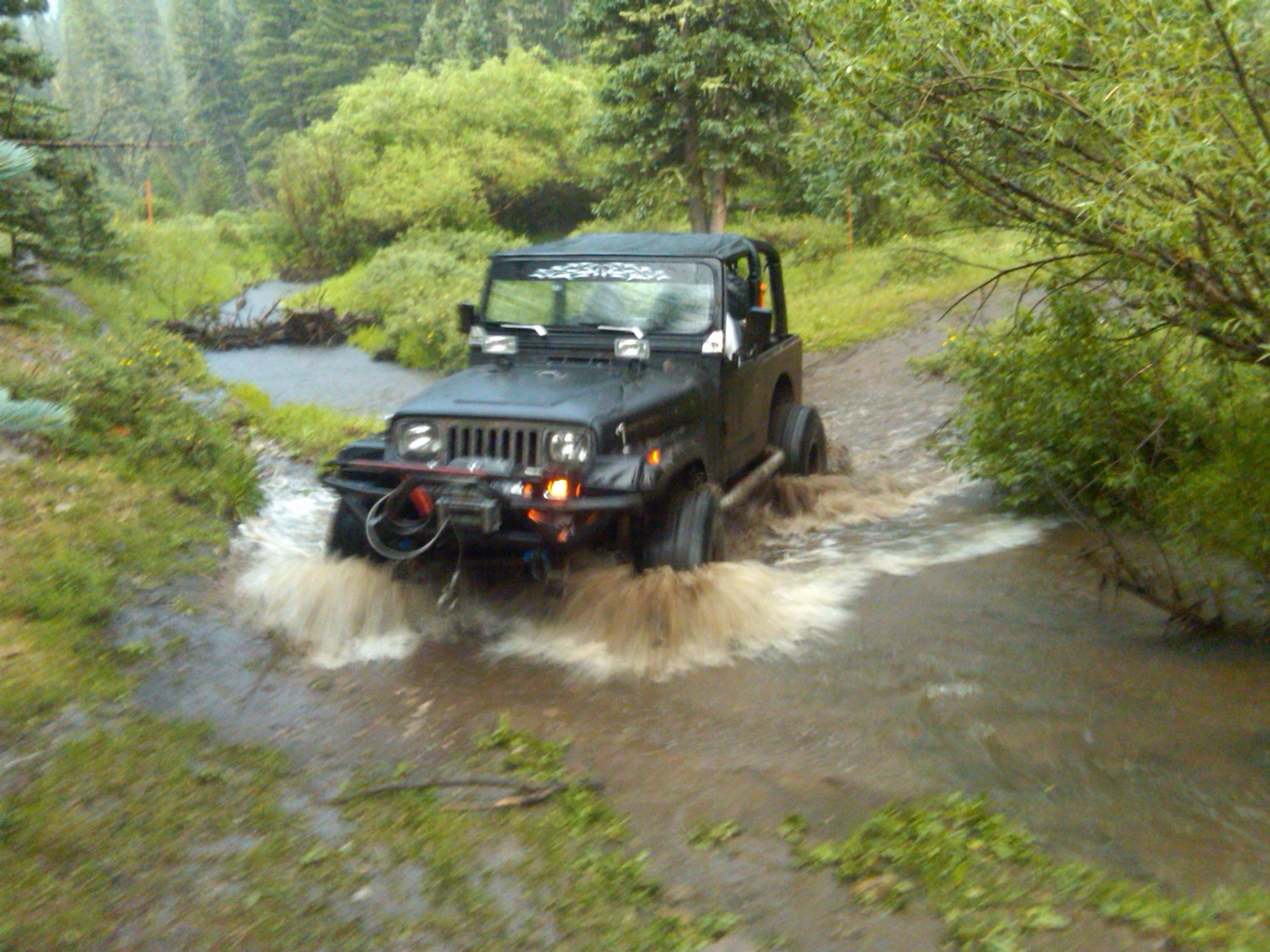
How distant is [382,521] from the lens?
235 inches

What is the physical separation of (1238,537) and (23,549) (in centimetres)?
636

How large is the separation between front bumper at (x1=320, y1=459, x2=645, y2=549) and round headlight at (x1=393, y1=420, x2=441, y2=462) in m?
0.14

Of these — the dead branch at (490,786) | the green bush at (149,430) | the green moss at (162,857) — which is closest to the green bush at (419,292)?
the green bush at (149,430)

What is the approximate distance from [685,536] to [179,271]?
28.0 metres

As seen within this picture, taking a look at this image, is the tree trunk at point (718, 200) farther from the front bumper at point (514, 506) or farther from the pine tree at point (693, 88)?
the front bumper at point (514, 506)

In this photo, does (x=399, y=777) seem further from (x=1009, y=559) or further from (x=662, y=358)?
(x=1009, y=559)

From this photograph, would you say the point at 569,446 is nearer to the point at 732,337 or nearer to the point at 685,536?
the point at 685,536

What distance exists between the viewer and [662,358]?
286 inches

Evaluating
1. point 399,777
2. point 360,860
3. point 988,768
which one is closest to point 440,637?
point 399,777

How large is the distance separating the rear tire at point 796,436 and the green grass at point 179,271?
11.1m

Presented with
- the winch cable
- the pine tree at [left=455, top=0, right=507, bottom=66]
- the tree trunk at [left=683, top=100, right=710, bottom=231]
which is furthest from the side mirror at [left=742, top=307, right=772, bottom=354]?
the pine tree at [left=455, top=0, right=507, bottom=66]

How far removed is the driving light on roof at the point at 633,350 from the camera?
6.91 meters

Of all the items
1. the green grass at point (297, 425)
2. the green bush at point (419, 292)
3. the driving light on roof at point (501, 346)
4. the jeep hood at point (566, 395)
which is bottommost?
the green bush at point (419, 292)

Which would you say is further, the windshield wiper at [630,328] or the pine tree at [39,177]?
the pine tree at [39,177]
